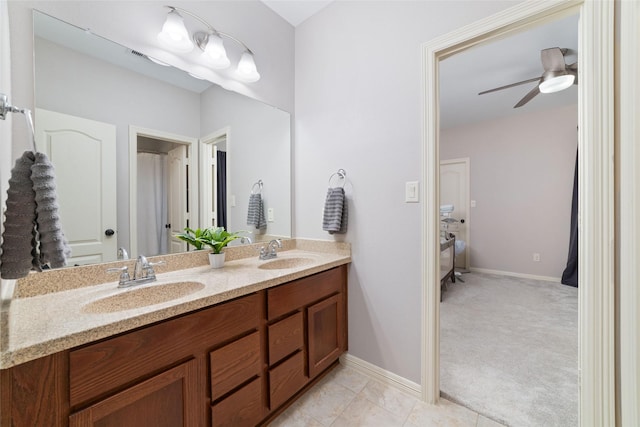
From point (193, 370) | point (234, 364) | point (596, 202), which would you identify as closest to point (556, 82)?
point (596, 202)

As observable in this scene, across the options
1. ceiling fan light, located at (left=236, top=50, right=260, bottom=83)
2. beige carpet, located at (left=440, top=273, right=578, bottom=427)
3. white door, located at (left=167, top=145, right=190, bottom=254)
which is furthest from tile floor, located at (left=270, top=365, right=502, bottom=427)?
ceiling fan light, located at (left=236, top=50, right=260, bottom=83)

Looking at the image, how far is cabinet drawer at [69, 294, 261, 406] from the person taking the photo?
2.37 ft

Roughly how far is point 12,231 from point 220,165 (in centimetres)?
114

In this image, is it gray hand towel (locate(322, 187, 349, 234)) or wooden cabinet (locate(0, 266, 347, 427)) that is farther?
gray hand towel (locate(322, 187, 349, 234))

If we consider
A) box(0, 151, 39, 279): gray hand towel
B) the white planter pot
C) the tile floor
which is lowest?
the tile floor

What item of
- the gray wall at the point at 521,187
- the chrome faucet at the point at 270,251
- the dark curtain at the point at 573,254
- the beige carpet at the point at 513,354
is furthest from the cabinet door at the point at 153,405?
the gray wall at the point at 521,187

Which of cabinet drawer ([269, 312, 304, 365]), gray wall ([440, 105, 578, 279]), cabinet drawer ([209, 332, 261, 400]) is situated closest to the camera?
cabinet drawer ([209, 332, 261, 400])

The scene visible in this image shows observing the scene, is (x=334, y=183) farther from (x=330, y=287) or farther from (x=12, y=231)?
(x=12, y=231)

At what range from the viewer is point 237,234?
175cm

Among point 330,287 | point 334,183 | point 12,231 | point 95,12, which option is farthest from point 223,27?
point 330,287

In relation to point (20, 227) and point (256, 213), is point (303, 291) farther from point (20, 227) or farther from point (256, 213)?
point (20, 227)

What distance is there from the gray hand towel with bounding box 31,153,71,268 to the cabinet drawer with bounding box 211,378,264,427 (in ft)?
2.64

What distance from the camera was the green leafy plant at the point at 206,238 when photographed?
1.46 meters

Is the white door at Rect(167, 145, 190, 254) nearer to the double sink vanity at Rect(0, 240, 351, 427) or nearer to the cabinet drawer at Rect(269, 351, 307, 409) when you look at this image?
the double sink vanity at Rect(0, 240, 351, 427)
